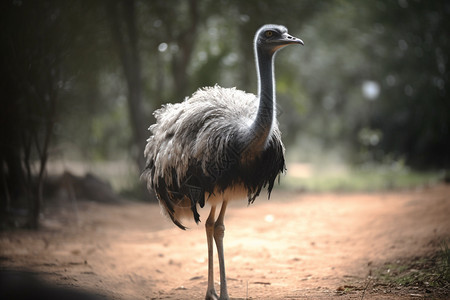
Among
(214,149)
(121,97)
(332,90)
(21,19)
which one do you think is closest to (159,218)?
(21,19)

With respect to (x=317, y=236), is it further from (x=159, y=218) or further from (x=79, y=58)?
(x=79, y=58)

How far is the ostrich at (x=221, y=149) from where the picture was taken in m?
3.56

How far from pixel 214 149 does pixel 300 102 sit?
10476 mm

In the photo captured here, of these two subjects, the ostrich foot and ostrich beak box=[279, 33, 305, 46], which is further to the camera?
the ostrich foot

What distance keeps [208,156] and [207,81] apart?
6.66m

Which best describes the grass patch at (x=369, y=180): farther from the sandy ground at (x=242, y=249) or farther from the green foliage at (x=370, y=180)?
the sandy ground at (x=242, y=249)

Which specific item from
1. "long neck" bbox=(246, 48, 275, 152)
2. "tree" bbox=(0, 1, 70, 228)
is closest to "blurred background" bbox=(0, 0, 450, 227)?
"tree" bbox=(0, 1, 70, 228)

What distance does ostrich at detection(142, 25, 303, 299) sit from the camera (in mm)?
3559

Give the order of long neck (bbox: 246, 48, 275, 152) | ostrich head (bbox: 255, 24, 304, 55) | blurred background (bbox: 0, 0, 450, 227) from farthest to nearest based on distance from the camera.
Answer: blurred background (bbox: 0, 0, 450, 227)
ostrich head (bbox: 255, 24, 304, 55)
long neck (bbox: 246, 48, 275, 152)

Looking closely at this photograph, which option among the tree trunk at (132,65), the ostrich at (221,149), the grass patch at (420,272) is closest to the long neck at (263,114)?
the ostrich at (221,149)

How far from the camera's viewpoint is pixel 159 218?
7668 mm

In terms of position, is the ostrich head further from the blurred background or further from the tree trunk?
the tree trunk

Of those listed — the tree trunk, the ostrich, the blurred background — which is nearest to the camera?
the ostrich

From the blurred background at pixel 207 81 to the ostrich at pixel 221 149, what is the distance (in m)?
1.15
